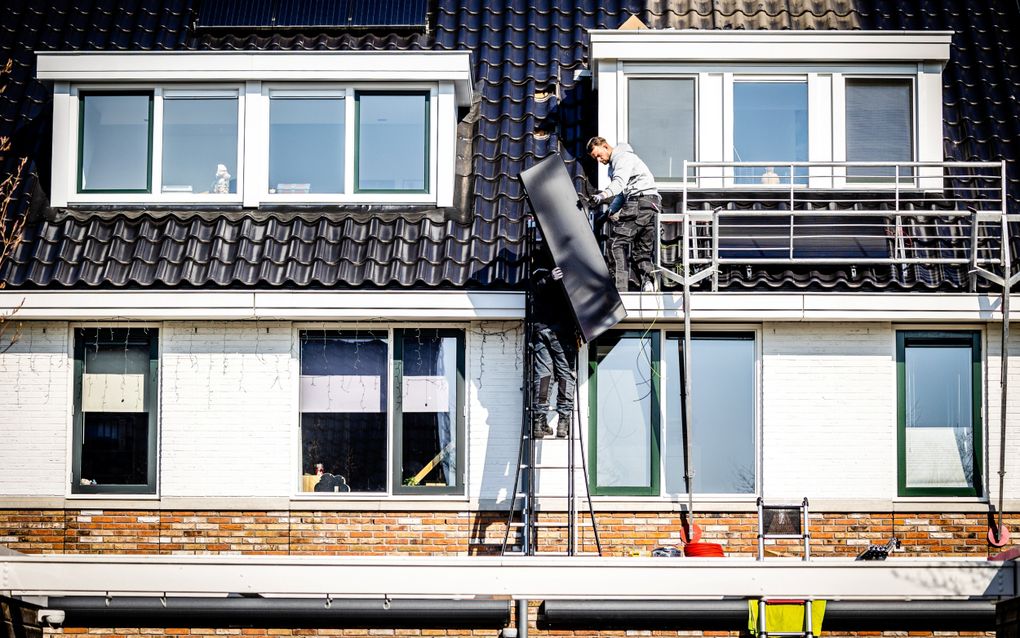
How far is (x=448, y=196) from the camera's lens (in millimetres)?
Result: 15172

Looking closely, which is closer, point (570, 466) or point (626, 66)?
point (570, 466)

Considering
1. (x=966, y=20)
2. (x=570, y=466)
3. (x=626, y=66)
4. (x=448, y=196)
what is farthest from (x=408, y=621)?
(x=966, y=20)

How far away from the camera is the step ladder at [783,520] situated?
45.6ft

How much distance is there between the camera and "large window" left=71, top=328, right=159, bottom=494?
14898 millimetres

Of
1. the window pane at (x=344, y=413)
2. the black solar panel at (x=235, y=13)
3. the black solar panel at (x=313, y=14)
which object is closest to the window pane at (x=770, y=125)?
the black solar panel at (x=313, y=14)

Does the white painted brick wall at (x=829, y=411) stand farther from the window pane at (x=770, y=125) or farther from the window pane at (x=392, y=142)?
the window pane at (x=392, y=142)

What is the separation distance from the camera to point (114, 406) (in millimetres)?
15000

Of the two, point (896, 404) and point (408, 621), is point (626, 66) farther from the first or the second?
point (408, 621)

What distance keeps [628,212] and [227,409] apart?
15.6 feet

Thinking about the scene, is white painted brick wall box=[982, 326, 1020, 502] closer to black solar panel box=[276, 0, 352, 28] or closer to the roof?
the roof

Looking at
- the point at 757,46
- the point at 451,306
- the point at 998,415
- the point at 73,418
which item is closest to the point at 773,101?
the point at 757,46

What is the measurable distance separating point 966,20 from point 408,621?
36.6ft

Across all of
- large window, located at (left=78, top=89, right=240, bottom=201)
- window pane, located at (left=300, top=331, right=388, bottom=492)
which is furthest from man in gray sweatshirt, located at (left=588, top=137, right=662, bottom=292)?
large window, located at (left=78, top=89, right=240, bottom=201)

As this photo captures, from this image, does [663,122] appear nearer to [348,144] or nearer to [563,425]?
[348,144]
